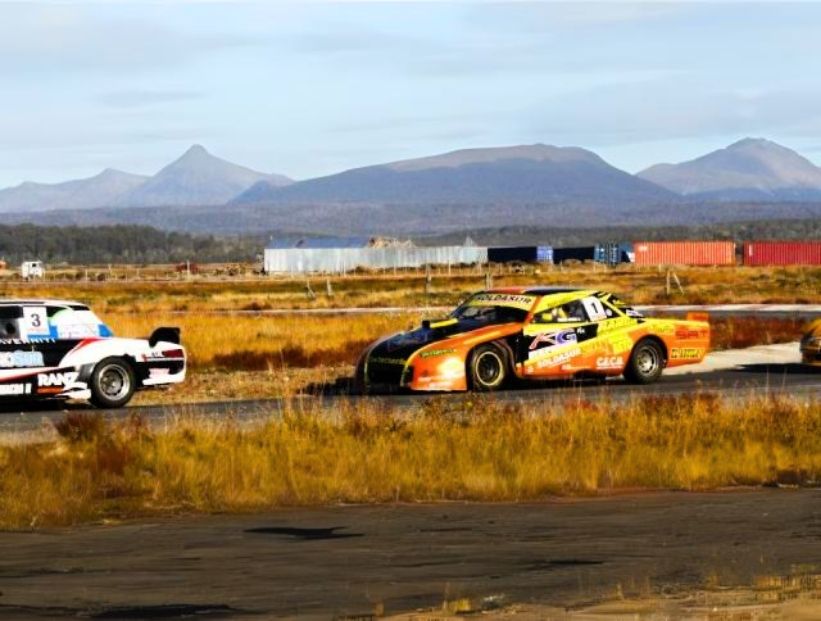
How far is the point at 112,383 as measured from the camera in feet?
78.2

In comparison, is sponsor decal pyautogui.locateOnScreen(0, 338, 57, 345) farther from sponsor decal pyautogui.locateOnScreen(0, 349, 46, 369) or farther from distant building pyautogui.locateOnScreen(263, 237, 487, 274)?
distant building pyautogui.locateOnScreen(263, 237, 487, 274)

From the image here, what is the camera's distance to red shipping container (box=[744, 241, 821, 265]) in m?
134

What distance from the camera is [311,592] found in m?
10.4

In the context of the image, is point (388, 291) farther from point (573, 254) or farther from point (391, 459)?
point (573, 254)

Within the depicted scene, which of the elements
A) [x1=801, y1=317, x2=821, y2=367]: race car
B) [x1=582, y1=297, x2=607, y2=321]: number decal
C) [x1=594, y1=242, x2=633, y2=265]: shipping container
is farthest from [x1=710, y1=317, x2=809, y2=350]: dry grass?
[x1=594, y1=242, x2=633, y2=265]: shipping container

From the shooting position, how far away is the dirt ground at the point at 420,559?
32.8ft

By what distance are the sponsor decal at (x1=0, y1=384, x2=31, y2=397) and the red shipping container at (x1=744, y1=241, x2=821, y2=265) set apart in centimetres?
11608

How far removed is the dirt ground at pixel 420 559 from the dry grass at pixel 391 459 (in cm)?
91

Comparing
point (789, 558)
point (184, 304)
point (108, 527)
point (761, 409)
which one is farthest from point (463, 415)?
point (184, 304)

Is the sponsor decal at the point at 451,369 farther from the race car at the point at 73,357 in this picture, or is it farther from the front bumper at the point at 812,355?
the front bumper at the point at 812,355

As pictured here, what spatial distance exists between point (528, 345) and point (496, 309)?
0.85 m

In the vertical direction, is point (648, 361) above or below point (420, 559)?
above

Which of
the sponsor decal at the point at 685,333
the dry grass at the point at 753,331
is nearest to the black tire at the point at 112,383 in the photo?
the sponsor decal at the point at 685,333

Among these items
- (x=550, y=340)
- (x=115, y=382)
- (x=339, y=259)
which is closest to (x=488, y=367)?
(x=550, y=340)
